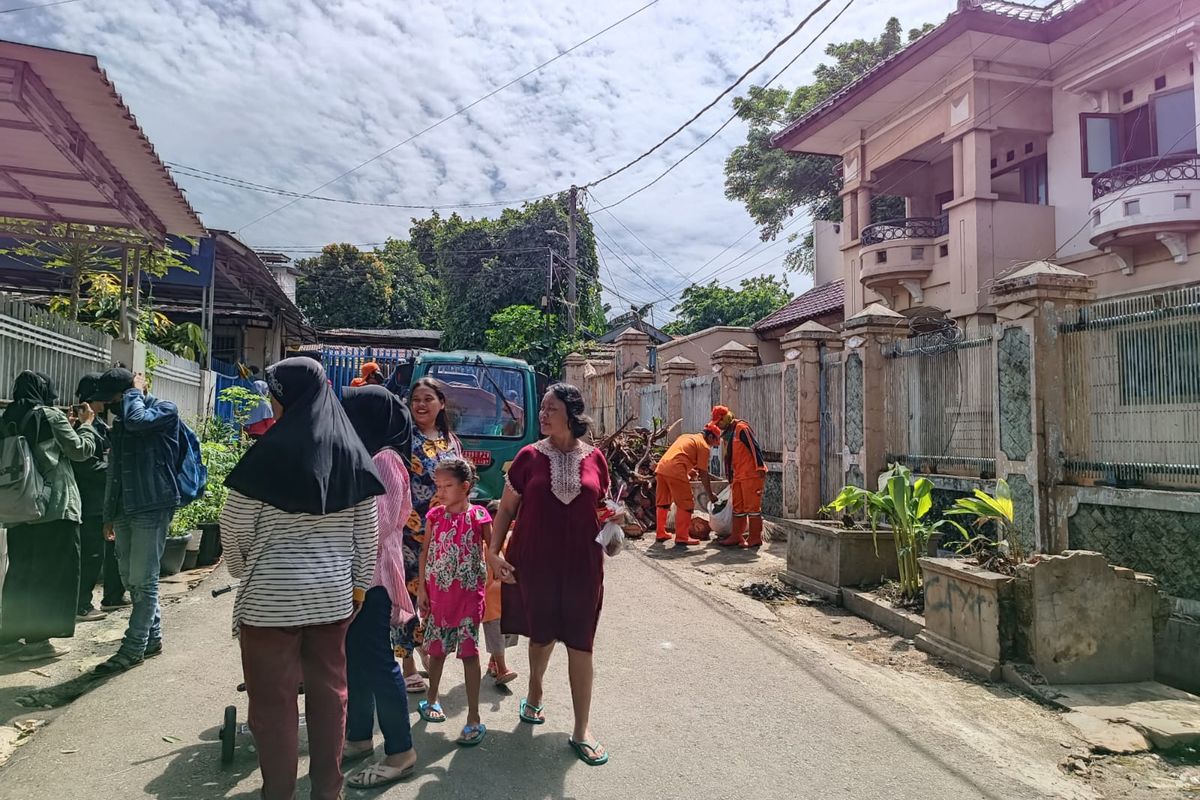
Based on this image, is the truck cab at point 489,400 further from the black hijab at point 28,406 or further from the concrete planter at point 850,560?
the black hijab at point 28,406

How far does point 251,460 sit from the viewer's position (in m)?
2.62

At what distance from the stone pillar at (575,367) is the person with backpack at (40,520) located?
16.4 m

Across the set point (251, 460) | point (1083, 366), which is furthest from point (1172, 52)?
point (251, 460)

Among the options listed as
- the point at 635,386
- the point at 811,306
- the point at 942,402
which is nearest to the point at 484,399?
the point at 942,402

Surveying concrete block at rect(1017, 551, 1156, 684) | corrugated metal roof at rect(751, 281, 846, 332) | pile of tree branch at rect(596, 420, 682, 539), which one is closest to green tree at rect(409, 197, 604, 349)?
corrugated metal roof at rect(751, 281, 846, 332)

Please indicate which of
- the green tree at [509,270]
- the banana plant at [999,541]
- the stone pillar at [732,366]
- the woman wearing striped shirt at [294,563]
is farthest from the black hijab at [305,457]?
the green tree at [509,270]

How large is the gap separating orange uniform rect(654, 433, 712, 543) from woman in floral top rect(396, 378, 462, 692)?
5339mm

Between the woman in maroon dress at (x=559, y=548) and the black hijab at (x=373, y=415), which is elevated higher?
the black hijab at (x=373, y=415)

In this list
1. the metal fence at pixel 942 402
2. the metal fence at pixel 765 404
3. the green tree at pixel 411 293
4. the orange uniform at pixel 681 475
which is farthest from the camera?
the green tree at pixel 411 293

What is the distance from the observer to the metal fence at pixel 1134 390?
5.65 metres

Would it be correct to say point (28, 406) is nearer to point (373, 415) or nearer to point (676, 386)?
point (373, 415)

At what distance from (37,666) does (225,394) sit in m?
8.12

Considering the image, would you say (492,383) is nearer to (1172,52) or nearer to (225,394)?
(225,394)

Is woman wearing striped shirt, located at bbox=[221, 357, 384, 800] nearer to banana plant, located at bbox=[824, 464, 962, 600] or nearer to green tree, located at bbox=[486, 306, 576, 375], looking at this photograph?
banana plant, located at bbox=[824, 464, 962, 600]
